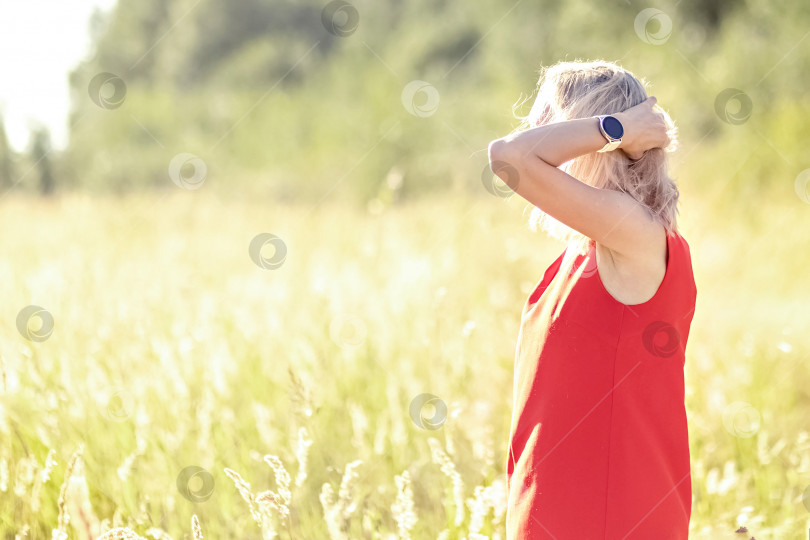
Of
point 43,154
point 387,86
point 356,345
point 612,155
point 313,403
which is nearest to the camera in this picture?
point 612,155

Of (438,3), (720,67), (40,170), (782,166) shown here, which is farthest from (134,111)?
(782,166)

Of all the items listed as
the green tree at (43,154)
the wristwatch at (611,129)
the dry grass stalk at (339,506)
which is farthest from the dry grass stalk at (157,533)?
the green tree at (43,154)

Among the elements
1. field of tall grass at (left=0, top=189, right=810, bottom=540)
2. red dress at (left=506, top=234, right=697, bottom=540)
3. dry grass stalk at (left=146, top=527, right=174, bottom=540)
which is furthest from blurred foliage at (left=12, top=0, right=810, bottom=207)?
red dress at (left=506, top=234, right=697, bottom=540)

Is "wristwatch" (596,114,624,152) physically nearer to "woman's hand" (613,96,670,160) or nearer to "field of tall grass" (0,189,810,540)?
"woman's hand" (613,96,670,160)

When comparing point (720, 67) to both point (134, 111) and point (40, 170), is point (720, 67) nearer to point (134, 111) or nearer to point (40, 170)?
point (40, 170)

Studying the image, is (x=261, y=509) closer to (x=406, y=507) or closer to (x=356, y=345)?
(x=406, y=507)

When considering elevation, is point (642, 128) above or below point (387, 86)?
below

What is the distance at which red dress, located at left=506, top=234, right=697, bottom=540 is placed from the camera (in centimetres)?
134

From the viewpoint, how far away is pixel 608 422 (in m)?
1.34

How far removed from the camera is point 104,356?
2893 millimetres

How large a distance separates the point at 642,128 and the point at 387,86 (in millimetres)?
14672

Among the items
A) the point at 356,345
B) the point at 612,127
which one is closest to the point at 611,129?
the point at 612,127

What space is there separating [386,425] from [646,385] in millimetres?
1436

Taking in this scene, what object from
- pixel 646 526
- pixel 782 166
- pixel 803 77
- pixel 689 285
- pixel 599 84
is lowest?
pixel 646 526
